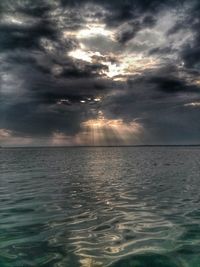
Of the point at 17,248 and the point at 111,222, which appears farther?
the point at 111,222

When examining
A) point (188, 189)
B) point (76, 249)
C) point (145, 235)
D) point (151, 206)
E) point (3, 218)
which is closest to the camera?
point (76, 249)

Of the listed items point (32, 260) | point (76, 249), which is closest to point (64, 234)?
point (76, 249)

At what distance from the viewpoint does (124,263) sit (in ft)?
29.9

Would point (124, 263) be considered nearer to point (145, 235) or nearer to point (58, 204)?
point (145, 235)

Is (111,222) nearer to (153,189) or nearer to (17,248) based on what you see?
(17,248)

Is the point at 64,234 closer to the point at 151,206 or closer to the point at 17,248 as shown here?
the point at 17,248

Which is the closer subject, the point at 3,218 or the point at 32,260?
the point at 32,260

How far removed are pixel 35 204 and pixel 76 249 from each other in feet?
31.9

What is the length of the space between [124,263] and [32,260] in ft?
9.27

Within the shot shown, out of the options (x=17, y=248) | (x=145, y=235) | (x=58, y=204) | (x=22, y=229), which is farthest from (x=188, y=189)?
(x=17, y=248)

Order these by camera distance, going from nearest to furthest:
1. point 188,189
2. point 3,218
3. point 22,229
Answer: point 22,229 < point 3,218 < point 188,189

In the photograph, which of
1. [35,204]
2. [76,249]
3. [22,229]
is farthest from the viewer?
[35,204]

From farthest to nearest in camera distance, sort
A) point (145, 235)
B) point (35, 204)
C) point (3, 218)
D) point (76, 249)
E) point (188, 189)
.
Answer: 1. point (188, 189)
2. point (35, 204)
3. point (3, 218)
4. point (145, 235)
5. point (76, 249)

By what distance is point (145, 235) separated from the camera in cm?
1196
